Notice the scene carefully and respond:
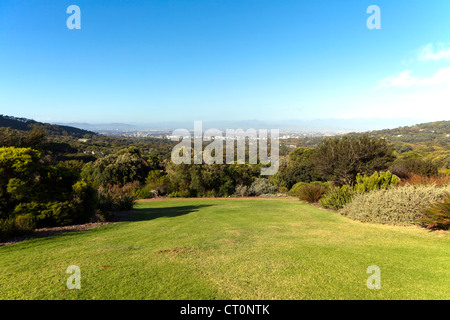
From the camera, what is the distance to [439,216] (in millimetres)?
7387

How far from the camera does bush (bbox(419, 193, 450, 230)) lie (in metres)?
7.14

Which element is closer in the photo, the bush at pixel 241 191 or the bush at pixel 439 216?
the bush at pixel 439 216

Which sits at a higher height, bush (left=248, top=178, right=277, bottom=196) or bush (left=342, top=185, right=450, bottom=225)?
bush (left=342, top=185, right=450, bottom=225)

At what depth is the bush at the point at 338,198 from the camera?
39.6ft

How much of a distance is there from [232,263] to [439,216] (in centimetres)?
667

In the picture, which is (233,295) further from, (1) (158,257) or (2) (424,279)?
(2) (424,279)

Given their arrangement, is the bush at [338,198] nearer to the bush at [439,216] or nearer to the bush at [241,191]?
→ the bush at [439,216]

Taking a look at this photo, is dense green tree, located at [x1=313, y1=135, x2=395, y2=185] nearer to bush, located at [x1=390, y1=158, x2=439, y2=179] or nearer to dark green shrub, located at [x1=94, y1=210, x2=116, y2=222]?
bush, located at [x1=390, y1=158, x2=439, y2=179]

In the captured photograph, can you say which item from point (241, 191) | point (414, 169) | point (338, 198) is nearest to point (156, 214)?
point (338, 198)

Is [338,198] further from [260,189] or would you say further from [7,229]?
[7,229]

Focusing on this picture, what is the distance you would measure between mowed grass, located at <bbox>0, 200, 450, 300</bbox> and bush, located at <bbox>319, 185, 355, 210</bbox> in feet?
13.6

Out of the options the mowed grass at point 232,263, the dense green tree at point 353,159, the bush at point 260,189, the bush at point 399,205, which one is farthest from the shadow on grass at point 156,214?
the bush at point 260,189

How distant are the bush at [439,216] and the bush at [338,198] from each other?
413 centimetres

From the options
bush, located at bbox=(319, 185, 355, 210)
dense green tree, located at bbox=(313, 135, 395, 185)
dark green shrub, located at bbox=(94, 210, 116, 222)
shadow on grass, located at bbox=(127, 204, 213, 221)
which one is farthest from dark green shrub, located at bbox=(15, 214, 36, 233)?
dense green tree, located at bbox=(313, 135, 395, 185)
